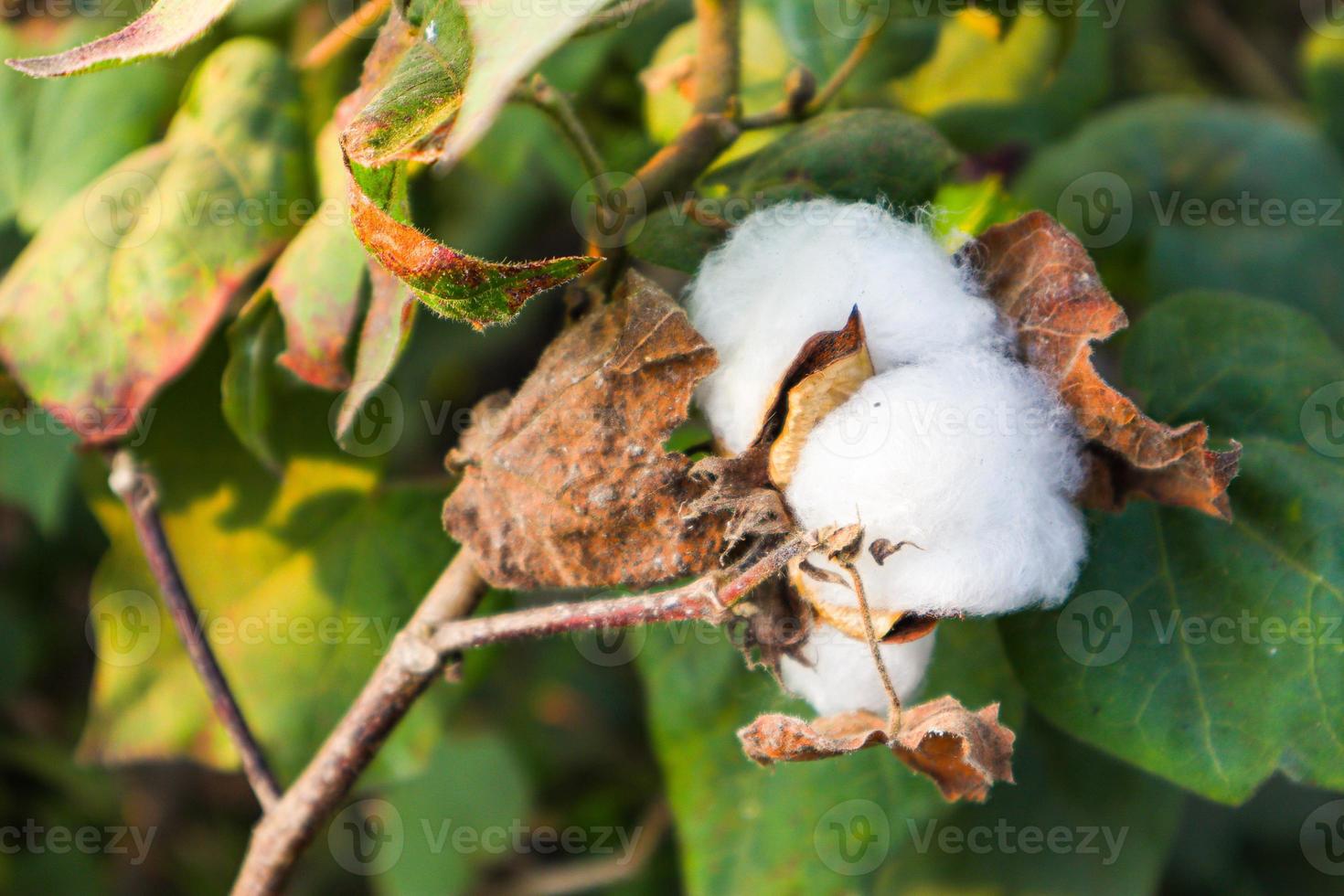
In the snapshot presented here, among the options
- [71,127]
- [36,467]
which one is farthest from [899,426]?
[36,467]

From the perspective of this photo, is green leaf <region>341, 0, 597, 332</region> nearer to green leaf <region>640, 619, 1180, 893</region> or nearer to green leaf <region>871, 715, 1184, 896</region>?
green leaf <region>640, 619, 1180, 893</region>

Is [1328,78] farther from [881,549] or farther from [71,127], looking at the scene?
[71,127]

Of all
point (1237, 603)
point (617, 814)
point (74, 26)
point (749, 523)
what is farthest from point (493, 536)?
point (617, 814)

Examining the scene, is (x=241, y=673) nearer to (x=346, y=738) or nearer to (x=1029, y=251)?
(x=346, y=738)

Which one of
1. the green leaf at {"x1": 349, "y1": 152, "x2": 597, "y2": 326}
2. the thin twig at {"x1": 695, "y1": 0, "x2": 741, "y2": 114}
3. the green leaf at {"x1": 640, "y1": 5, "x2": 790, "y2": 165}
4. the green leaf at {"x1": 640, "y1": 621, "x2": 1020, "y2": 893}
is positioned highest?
the green leaf at {"x1": 349, "y1": 152, "x2": 597, "y2": 326}

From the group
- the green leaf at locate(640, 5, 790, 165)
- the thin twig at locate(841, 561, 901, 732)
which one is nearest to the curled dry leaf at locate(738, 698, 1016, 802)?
the thin twig at locate(841, 561, 901, 732)

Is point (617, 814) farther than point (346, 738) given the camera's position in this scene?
Yes
